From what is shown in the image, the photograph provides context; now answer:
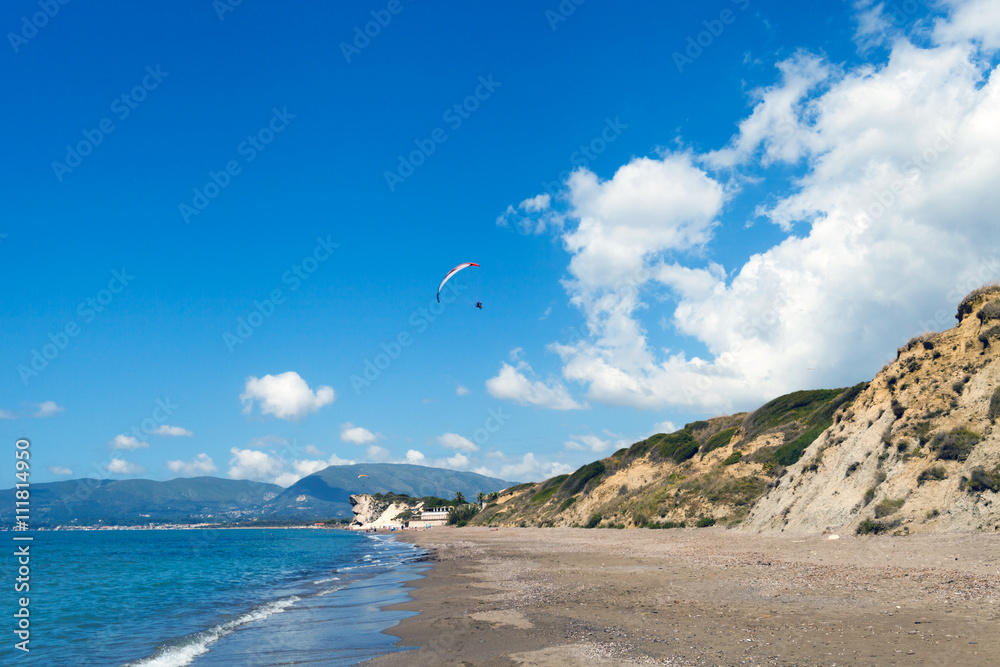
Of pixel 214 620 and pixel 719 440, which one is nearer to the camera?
pixel 214 620

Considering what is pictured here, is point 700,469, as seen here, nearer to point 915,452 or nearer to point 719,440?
point 719,440

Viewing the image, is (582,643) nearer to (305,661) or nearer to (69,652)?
(305,661)

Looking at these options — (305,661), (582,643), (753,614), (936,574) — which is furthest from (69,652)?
(936,574)

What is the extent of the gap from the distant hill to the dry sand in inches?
161

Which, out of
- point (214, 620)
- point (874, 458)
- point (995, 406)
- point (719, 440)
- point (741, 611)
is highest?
point (719, 440)

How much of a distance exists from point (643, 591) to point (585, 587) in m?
2.80

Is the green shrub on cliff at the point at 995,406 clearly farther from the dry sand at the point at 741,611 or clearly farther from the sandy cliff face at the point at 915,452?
the dry sand at the point at 741,611

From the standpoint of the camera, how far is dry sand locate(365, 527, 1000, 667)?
1016cm

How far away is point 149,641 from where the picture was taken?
60.7ft

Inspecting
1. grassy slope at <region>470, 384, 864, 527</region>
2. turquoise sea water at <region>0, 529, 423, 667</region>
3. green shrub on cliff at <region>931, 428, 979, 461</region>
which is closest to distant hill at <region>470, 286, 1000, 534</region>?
green shrub on cliff at <region>931, 428, 979, 461</region>

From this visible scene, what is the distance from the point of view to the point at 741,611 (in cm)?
1372

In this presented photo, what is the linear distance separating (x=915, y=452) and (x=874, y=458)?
8.95 ft

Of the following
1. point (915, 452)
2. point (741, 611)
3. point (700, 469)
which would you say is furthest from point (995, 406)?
point (700, 469)

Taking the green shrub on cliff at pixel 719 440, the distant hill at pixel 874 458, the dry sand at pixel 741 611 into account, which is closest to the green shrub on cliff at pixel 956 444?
the distant hill at pixel 874 458
